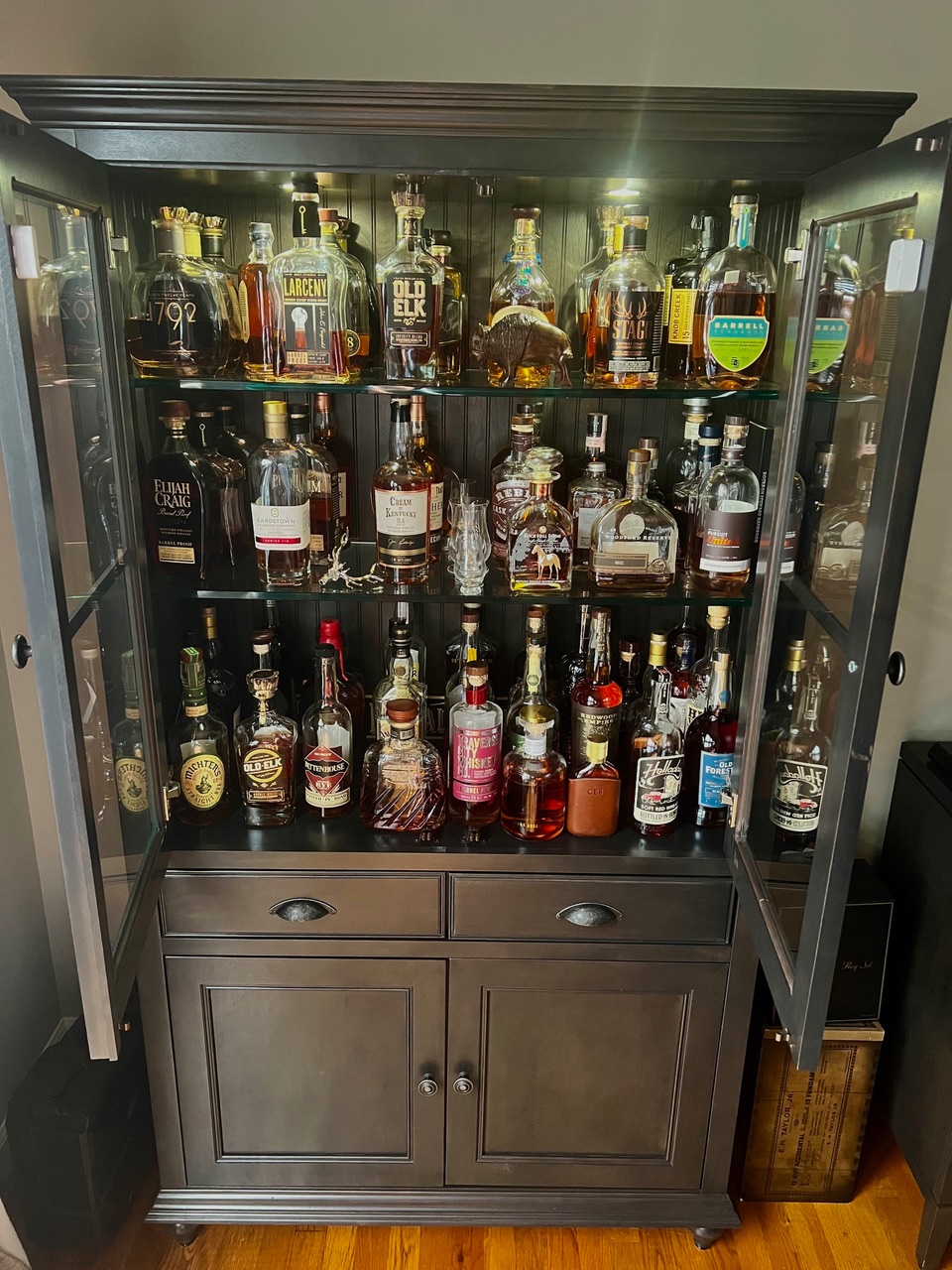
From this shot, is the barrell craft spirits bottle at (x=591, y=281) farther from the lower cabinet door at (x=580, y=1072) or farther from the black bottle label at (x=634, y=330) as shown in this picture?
the lower cabinet door at (x=580, y=1072)

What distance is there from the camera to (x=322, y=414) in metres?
1.73

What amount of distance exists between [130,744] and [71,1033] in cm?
77

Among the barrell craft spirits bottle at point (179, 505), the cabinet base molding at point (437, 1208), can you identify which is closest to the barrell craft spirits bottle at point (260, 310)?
the barrell craft spirits bottle at point (179, 505)

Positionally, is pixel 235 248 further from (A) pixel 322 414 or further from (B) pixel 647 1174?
(B) pixel 647 1174

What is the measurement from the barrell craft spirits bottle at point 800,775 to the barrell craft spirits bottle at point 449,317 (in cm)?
75

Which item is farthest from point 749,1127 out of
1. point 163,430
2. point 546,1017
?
point 163,430

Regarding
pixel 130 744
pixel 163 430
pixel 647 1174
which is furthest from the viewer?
pixel 647 1174

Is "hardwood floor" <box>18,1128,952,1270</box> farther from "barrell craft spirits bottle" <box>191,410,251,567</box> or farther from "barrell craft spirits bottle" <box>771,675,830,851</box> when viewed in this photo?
"barrell craft spirits bottle" <box>191,410,251,567</box>

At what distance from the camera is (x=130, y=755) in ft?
5.10

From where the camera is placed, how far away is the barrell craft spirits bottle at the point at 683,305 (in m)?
1.51

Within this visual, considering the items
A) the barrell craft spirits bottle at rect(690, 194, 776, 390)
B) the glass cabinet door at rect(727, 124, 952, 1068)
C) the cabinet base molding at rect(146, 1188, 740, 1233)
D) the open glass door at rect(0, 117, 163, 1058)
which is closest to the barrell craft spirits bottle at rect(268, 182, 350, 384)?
the open glass door at rect(0, 117, 163, 1058)

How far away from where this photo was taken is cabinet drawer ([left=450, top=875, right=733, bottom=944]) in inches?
64.2

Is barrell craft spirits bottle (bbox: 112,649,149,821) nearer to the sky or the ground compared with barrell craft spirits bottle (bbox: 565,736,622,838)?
nearer to the sky

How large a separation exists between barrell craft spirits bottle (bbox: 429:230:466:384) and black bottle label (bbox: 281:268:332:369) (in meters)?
0.19
